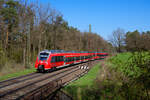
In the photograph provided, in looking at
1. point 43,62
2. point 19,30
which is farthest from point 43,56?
point 19,30

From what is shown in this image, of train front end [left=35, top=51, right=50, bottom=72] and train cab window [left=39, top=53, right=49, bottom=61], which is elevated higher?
train cab window [left=39, top=53, right=49, bottom=61]

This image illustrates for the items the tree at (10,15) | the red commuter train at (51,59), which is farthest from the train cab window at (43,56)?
the tree at (10,15)

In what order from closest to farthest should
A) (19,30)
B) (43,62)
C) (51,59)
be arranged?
(43,62), (51,59), (19,30)

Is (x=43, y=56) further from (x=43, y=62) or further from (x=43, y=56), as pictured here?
(x=43, y=62)

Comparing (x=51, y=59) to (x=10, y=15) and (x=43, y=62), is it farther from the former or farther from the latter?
(x=10, y=15)

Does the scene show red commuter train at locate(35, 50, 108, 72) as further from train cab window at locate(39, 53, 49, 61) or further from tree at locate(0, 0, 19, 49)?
tree at locate(0, 0, 19, 49)

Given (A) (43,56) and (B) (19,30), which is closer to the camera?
(A) (43,56)

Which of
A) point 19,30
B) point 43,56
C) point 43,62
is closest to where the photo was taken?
point 43,62

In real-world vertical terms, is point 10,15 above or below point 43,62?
above

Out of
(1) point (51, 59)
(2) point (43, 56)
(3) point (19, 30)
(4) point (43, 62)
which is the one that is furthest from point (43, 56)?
(3) point (19, 30)

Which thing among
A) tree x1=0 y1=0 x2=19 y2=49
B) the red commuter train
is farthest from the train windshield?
tree x1=0 y1=0 x2=19 y2=49

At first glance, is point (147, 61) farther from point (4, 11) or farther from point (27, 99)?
point (4, 11)

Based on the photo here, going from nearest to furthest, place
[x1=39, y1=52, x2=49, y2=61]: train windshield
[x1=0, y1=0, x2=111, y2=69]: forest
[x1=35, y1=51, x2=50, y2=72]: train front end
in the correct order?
[x1=35, y1=51, x2=50, y2=72]: train front end
[x1=39, y1=52, x2=49, y2=61]: train windshield
[x1=0, y1=0, x2=111, y2=69]: forest

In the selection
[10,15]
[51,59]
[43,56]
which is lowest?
[51,59]
